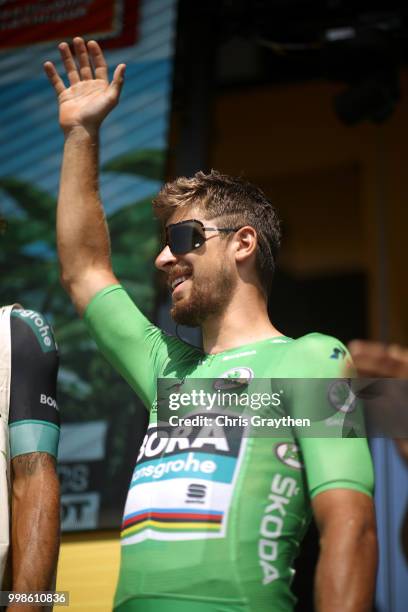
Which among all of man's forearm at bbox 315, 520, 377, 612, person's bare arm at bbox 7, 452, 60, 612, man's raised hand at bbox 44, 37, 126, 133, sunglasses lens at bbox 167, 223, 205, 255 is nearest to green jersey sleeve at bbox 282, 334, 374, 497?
man's forearm at bbox 315, 520, 377, 612

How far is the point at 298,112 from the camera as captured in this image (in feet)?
23.1

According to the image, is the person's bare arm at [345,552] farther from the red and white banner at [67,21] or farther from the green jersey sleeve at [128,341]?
the red and white banner at [67,21]

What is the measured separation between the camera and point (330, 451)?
2.08 meters

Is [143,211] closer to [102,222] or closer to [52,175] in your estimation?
[52,175]

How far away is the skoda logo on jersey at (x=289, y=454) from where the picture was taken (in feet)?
7.11

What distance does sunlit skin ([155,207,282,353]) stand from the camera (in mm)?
2475

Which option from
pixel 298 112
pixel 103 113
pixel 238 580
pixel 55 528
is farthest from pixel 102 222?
pixel 298 112

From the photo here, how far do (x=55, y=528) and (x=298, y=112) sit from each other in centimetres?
531

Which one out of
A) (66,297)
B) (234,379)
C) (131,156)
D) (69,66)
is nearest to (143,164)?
(131,156)

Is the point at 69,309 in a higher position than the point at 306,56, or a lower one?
lower

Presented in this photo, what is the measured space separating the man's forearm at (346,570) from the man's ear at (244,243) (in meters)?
0.87

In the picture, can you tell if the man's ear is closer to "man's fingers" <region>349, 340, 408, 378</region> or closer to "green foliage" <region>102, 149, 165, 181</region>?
"man's fingers" <region>349, 340, 408, 378</region>

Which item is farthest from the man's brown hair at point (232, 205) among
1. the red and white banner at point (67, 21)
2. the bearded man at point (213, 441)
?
the red and white banner at point (67, 21)

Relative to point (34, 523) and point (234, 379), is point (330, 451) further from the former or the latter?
point (34, 523)
